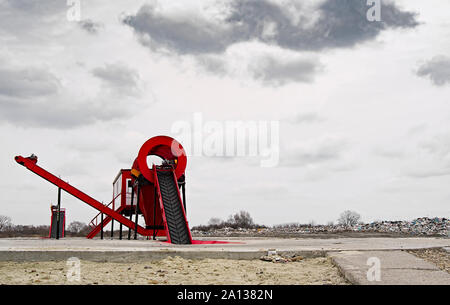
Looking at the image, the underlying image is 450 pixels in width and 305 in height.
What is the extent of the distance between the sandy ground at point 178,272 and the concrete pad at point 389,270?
0.32 metres

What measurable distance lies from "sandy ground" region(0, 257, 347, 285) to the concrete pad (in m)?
0.32

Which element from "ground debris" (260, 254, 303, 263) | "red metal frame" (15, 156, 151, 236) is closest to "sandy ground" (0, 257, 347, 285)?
"ground debris" (260, 254, 303, 263)

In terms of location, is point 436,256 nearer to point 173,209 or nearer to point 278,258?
point 278,258

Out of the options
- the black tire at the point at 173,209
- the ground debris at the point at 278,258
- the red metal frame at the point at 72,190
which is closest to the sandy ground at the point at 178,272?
the ground debris at the point at 278,258

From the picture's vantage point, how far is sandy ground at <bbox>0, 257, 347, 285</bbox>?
8508 mm

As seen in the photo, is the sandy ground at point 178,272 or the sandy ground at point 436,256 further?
the sandy ground at point 436,256

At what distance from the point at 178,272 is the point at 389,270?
432 cm

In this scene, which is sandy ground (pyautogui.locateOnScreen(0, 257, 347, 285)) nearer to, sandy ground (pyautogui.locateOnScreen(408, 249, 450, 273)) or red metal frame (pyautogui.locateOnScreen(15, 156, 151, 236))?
sandy ground (pyautogui.locateOnScreen(408, 249, 450, 273))

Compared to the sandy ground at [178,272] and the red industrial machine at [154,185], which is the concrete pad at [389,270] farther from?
the red industrial machine at [154,185]

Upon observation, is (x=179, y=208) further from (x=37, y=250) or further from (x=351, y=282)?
(x=351, y=282)

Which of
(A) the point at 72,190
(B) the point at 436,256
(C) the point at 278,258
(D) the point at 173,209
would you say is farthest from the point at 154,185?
(B) the point at 436,256

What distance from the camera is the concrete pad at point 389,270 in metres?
7.31
